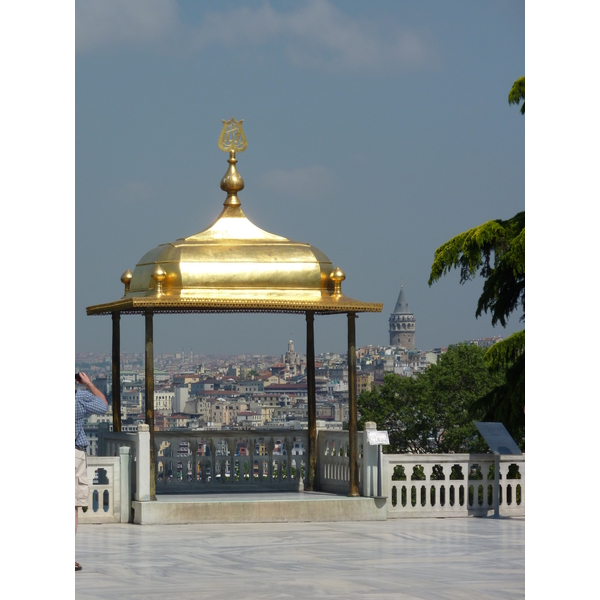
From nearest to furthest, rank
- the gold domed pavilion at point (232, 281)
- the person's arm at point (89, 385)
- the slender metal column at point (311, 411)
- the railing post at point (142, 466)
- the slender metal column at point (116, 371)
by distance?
1. the person's arm at point (89, 385)
2. the railing post at point (142, 466)
3. the gold domed pavilion at point (232, 281)
4. the slender metal column at point (116, 371)
5. the slender metal column at point (311, 411)

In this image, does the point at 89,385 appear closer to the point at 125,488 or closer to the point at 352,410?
the point at 125,488

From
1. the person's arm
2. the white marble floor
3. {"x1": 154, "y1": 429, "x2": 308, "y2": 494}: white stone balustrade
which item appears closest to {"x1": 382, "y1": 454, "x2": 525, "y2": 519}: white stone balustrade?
the white marble floor

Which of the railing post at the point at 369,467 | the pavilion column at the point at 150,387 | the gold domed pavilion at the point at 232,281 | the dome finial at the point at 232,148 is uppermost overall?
the dome finial at the point at 232,148

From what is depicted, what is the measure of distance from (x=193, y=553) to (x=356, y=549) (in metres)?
1.14

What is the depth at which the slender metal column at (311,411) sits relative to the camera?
11.8 meters

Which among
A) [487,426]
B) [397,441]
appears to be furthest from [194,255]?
[397,441]

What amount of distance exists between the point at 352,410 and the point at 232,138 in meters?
2.95

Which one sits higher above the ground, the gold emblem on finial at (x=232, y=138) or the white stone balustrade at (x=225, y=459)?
the gold emblem on finial at (x=232, y=138)

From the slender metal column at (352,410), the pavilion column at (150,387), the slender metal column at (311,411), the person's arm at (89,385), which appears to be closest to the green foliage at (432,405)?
the slender metal column at (311,411)

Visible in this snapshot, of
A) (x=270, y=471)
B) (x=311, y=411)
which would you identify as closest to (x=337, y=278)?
(x=311, y=411)

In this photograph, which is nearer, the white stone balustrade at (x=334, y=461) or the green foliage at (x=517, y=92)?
the white stone balustrade at (x=334, y=461)

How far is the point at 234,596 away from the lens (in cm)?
609

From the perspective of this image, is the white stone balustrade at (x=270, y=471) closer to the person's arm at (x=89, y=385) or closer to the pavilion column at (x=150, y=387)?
the pavilion column at (x=150, y=387)

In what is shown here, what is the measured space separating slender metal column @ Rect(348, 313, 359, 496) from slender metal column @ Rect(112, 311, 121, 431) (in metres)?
2.14
